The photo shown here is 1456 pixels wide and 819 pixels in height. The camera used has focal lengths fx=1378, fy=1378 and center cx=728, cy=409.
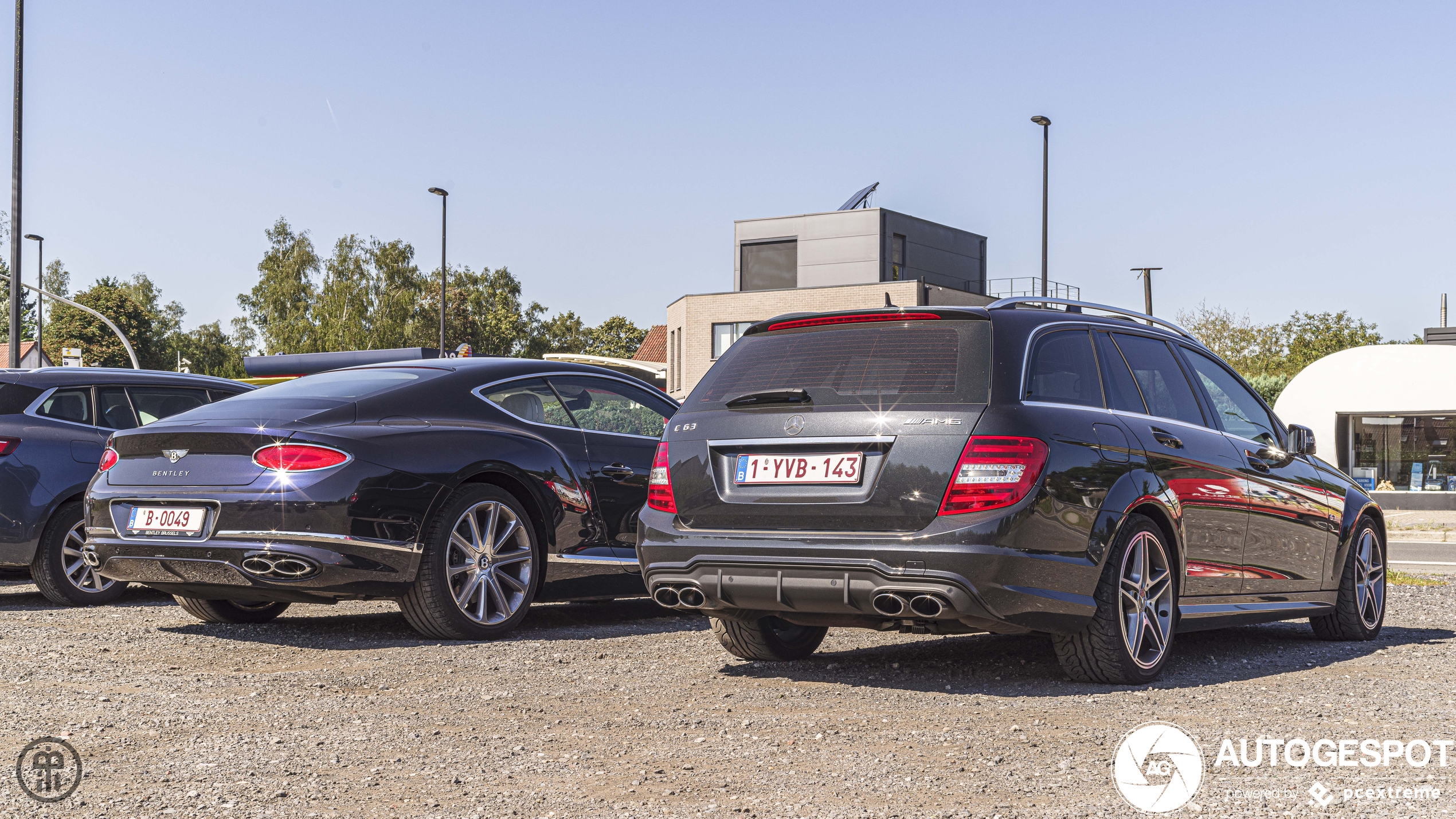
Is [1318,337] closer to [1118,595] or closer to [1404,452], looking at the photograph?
[1404,452]

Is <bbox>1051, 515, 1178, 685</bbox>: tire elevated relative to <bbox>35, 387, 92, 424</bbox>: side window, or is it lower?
lower

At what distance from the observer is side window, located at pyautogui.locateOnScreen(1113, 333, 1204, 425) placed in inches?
247

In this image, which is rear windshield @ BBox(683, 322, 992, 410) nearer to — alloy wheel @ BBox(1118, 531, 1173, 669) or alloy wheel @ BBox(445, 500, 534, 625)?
alloy wheel @ BBox(1118, 531, 1173, 669)

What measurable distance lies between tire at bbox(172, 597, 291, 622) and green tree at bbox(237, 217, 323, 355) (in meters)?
59.3

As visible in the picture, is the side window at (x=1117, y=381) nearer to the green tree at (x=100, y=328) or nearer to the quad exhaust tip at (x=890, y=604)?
the quad exhaust tip at (x=890, y=604)

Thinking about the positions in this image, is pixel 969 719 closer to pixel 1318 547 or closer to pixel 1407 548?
pixel 1318 547

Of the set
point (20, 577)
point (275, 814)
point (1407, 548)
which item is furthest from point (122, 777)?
point (1407, 548)

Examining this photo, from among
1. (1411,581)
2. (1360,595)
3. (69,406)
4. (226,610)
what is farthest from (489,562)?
(1411,581)

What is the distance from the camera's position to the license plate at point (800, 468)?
5352 millimetres

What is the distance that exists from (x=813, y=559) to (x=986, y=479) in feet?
2.37

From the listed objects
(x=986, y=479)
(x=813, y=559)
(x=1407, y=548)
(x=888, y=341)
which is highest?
(x=888, y=341)

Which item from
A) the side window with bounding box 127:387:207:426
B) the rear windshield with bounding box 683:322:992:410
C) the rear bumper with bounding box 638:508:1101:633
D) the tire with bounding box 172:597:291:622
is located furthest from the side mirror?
the side window with bounding box 127:387:207:426

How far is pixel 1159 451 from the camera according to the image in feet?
19.3

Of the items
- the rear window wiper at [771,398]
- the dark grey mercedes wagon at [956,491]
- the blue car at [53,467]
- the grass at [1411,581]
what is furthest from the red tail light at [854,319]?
the grass at [1411,581]
